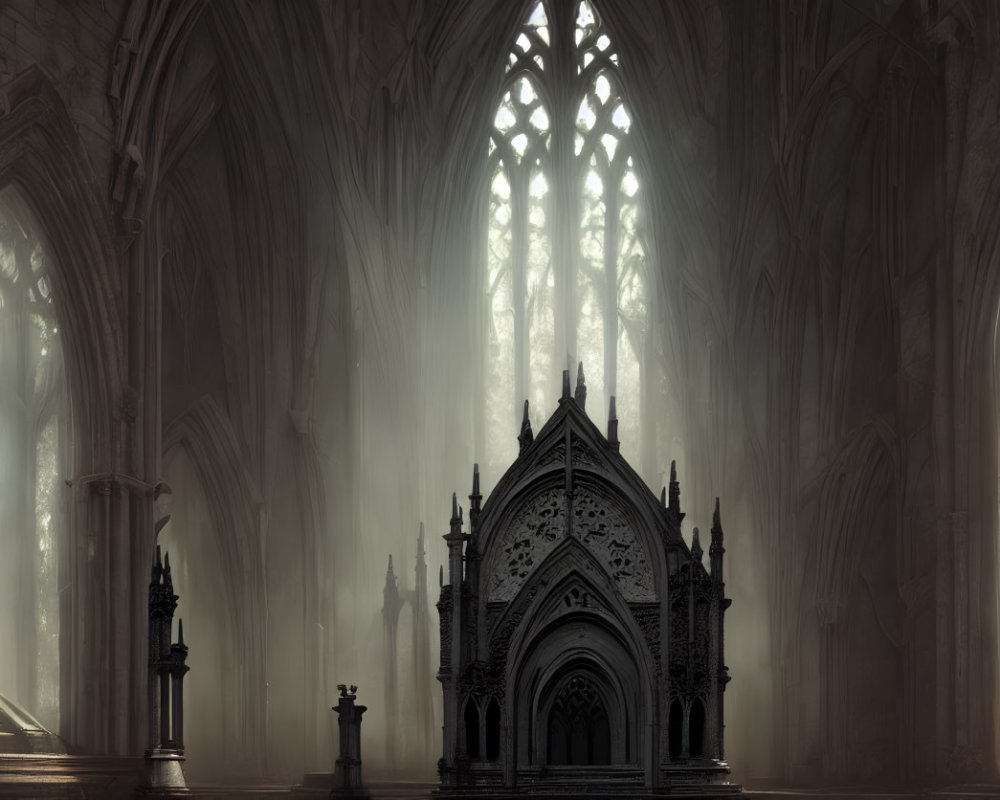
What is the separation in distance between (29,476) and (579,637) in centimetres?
1816

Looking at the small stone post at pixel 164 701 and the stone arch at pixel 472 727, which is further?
the stone arch at pixel 472 727

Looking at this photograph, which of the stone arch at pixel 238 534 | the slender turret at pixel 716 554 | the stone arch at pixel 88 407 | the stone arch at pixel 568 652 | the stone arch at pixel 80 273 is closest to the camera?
the stone arch at pixel 568 652

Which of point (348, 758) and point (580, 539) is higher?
point (580, 539)

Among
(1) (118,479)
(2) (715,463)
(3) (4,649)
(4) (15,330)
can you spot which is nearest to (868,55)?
(2) (715,463)

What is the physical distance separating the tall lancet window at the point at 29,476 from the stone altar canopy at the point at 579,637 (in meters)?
15.9

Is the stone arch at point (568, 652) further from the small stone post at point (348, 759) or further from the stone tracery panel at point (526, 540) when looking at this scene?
the small stone post at point (348, 759)

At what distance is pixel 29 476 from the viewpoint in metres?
31.9

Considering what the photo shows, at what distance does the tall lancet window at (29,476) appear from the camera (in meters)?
30.8

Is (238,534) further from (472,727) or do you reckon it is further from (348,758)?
(472,727)

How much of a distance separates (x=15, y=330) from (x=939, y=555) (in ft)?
58.1

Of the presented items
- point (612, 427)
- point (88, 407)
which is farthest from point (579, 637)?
point (88, 407)

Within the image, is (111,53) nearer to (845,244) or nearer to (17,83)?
(17,83)

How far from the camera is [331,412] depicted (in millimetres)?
28109

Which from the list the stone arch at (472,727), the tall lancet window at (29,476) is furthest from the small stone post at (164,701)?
the tall lancet window at (29,476)
